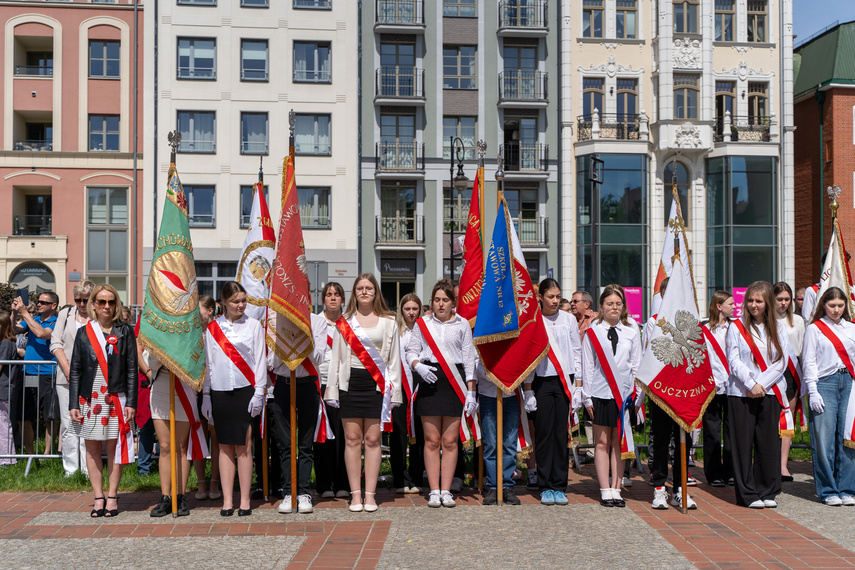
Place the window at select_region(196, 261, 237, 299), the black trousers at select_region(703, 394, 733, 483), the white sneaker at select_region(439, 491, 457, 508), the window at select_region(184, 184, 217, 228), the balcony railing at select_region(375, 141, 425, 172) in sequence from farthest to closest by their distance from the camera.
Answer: the balcony railing at select_region(375, 141, 425, 172)
the window at select_region(184, 184, 217, 228)
the window at select_region(196, 261, 237, 299)
the black trousers at select_region(703, 394, 733, 483)
the white sneaker at select_region(439, 491, 457, 508)

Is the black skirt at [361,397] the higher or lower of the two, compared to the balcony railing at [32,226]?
lower

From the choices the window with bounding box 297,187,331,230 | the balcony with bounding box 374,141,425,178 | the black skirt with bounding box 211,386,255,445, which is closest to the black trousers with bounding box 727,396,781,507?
the black skirt with bounding box 211,386,255,445

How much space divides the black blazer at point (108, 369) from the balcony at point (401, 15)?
27.9 meters

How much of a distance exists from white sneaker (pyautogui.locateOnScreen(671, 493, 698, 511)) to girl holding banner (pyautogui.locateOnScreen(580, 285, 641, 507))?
518 millimetres

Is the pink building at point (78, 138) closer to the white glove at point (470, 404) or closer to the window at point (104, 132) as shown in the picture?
the window at point (104, 132)

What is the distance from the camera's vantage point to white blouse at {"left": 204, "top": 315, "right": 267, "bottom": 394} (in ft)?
24.6

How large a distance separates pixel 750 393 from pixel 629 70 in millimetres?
28299

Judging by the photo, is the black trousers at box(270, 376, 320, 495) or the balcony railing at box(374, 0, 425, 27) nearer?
the black trousers at box(270, 376, 320, 495)

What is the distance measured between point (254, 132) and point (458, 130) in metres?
8.43

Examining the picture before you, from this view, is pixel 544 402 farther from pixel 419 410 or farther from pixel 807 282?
pixel 807 282

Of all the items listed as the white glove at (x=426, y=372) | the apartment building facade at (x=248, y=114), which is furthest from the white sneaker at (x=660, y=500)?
the apartment building facade at (x=248, y=114)

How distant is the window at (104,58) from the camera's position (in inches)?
1348

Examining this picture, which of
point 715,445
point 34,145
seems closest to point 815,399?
point 715,445

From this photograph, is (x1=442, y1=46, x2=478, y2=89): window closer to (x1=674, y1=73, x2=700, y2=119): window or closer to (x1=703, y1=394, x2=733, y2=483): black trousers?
(x1=674, y1=73, x2=700, y2=119): window
